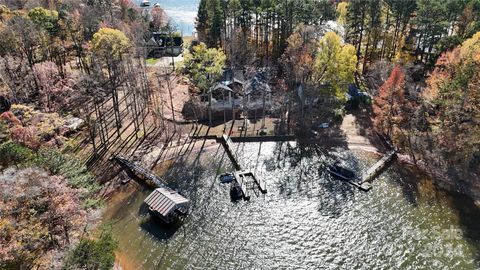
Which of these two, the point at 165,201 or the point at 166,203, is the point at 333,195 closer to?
the point at 166,203

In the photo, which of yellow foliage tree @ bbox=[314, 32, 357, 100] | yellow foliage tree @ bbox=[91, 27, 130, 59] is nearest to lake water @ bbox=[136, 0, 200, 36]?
yellow foliage tree @ bbox=[91, 27, 130, 59]

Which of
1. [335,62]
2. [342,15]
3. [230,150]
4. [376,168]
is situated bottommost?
[376,168]

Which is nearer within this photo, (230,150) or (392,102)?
(392,102)

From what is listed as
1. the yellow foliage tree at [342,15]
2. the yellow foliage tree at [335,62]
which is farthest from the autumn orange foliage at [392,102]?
the yellow foliage tree at [342,15]

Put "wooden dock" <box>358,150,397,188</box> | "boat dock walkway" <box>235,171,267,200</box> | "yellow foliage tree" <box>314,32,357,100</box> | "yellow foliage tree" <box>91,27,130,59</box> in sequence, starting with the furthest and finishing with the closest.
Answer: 1. "yellow foliage tree" <box>314,32,357,100</box>
2. "yellow foliage tree" <box>91,27,130,59</box>
3. "wooden dock" <box>358,150,397,188</box>
4. "boat dock walkway" <box>235,171,267,200</box>

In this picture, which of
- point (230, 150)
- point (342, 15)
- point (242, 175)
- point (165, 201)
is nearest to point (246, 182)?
point (242, 175)

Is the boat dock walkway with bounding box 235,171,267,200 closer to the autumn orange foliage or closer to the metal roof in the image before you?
the metal roof

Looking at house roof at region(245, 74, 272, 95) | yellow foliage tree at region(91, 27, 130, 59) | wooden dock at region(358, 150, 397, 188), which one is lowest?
wooden dock at region(358, 150, 397, 188)

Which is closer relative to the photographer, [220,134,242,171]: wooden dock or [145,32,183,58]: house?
[220,134,242,171]: wooden dock
